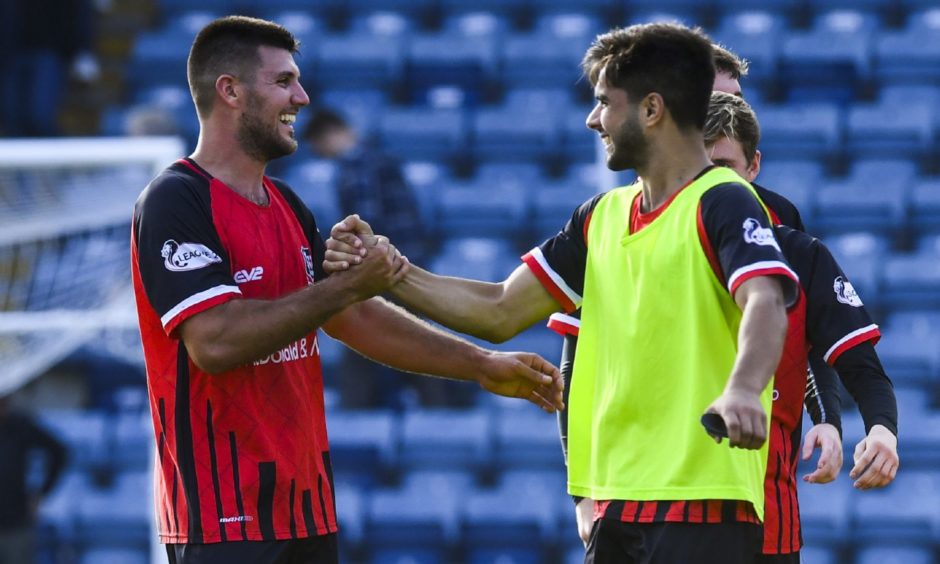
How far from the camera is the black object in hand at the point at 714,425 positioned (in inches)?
119

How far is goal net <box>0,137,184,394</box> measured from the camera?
289 inches

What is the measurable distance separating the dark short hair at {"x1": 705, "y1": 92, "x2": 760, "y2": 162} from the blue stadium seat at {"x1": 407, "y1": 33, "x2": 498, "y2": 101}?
714 cm

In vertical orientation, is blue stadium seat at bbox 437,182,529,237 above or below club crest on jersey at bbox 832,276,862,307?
above

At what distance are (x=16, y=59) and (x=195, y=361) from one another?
7.96 metres

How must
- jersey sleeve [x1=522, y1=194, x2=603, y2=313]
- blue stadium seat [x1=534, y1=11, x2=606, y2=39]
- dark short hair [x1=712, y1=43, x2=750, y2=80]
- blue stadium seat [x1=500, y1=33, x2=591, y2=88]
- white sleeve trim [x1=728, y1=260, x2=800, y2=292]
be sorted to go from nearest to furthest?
white sleeve trim [x1=728, y1=260, x2=800, y2=292] < jersey sleeve [x1=522, y1=194, x2=603, y2=313] < dark short hair [x1=712, y1=43, x2=750, y2=80] < blue stadium seat [x1=500, y1=33, x2=591, y2=88] < blue stadium seat [x1=534, y1=11, x2=606, y2=39]

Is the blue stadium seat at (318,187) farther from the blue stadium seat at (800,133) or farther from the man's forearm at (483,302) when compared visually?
the man's forearm at (483,302)

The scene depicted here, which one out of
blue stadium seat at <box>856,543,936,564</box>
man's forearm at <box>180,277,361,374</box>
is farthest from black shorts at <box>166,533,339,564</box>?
blue stadium seat at <box>856,543,936,564</box>

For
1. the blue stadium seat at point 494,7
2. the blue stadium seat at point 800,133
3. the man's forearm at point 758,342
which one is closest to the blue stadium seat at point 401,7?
the blue stadium seat at point 494,7

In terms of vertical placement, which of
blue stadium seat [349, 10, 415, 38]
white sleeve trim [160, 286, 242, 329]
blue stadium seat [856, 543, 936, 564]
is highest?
blue stadium seat [349, 10, 415, 38]

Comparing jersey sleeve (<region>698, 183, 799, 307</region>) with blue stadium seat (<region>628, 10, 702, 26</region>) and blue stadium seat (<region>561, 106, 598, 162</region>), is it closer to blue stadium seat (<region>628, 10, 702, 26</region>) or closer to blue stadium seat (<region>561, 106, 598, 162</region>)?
blue stadium seat (<region>561, 106, 598, 162</region>)

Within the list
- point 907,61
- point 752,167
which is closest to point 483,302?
point 752,167

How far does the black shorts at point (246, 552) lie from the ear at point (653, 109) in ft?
4.33

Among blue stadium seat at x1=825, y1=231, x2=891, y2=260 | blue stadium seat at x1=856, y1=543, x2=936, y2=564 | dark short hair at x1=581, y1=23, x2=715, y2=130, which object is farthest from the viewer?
blue stadium seat at x1=825, y1=231, x2=891, y2=260

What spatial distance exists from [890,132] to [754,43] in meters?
1.16
